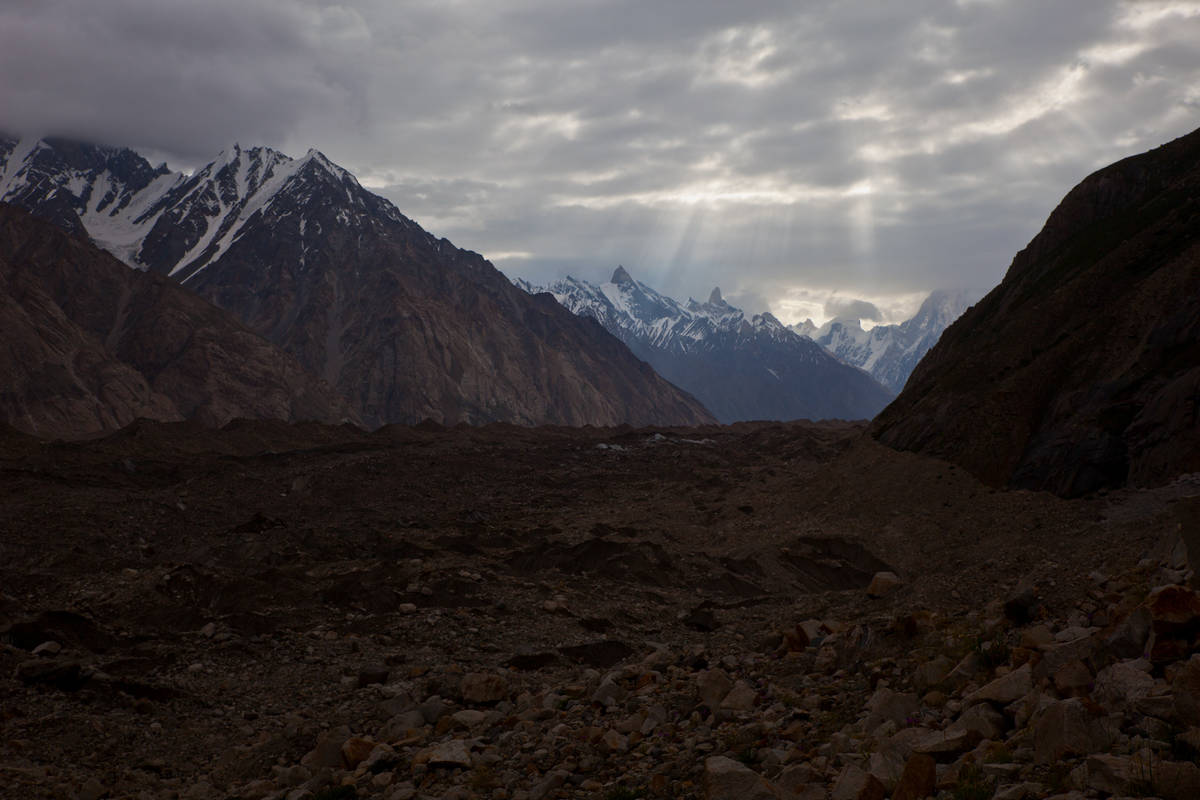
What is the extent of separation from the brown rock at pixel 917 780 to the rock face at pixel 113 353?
318ft

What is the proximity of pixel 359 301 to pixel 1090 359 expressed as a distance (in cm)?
14942

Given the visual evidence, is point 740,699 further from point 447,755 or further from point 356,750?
point 356,750

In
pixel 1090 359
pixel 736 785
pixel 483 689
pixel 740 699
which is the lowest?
pixel 483 689

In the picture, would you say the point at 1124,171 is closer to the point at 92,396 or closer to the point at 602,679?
the point at 602,679

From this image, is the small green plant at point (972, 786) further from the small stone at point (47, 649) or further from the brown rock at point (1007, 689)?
the small stone at point (47, 649)

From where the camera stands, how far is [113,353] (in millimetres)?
114938

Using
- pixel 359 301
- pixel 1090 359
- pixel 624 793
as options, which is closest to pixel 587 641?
pixel 624 793

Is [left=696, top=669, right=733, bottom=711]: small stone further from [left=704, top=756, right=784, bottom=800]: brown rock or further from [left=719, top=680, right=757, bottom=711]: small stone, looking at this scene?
A: [left=704, top=756, right=784, bottom=800]: brown rock

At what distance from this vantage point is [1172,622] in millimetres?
6707

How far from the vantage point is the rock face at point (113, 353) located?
9094cm

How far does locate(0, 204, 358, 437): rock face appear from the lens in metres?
90.9

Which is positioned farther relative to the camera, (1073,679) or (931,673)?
(931,673)

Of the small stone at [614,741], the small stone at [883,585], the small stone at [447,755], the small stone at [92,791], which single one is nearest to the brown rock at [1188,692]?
the small stone at [614,741]

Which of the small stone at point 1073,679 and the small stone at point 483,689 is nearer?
the small stone at point 1073,679
